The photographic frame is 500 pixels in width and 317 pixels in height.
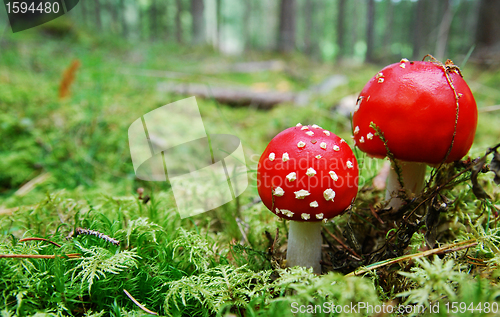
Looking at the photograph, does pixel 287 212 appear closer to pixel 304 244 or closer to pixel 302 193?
pixel 302 193

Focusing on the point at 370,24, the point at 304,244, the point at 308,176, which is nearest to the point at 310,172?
the point at 308,176

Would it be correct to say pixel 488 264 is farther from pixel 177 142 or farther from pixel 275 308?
pixel 177 142

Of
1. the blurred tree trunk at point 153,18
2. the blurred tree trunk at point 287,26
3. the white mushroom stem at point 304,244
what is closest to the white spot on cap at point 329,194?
the white mushroom stem at point 304,244

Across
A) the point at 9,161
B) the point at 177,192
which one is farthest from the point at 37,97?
the point at 177,192

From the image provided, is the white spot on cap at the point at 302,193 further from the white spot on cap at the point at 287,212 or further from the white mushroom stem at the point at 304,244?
the white mushroom stem at the point at 304,244

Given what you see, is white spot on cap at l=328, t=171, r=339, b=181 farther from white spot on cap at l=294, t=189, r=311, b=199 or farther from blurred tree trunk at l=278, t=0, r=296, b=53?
blurred tree trunk at l=278, t=0, r=296, b=53
